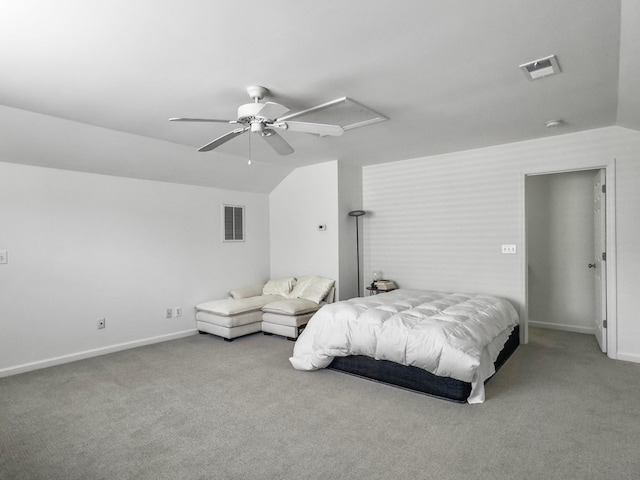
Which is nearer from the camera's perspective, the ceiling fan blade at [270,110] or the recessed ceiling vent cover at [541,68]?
the recessed ceiling vent cover at [541,68]

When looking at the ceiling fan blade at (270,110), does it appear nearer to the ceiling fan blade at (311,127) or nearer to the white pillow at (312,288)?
the ceiling fan blade at (311,127)

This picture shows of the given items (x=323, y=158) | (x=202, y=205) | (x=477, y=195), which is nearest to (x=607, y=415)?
(x=477, y=195)

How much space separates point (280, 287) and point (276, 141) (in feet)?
10.2

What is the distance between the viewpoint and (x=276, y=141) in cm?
330

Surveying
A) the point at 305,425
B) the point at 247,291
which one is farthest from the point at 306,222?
the point at 305,425

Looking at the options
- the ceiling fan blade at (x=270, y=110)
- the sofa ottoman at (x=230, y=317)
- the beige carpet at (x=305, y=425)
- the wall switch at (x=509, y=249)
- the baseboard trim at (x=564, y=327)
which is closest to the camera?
the beige carpet at (x=305, y=425)

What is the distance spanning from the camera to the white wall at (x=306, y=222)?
5773 mm

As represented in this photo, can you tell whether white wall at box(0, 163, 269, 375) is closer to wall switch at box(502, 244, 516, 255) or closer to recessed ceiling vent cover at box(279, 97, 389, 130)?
recessed ceiling vent cover at box(279, 97, 389, 130)

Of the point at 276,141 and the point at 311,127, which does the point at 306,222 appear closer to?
the point at 276,141

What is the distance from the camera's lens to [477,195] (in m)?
5.03

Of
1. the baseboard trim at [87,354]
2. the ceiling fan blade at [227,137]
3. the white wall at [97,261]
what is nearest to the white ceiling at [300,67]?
the ceiling fan blade at [227,137]

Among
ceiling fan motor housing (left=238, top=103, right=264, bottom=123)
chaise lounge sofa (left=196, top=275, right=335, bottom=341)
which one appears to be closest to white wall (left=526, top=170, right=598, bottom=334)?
chaise lounge sofa (left=196, top=275, right=335, bottom=341)

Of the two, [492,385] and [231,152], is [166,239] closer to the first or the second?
[231,152]

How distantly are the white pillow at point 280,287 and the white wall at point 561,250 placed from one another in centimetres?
367
